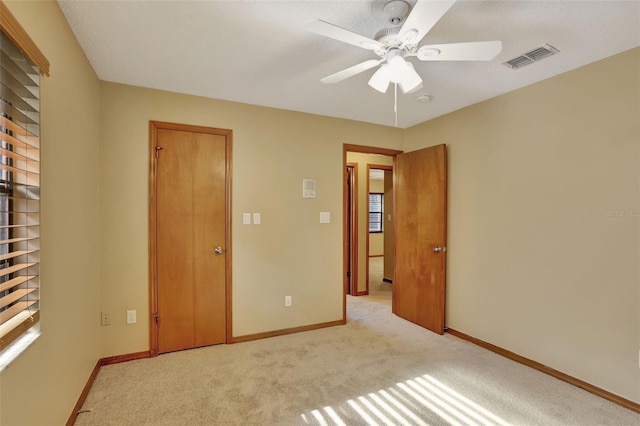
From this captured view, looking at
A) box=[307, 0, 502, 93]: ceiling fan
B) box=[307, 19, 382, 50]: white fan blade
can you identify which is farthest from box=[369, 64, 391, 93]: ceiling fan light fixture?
box=[307, 19, 382, 50]: white fan blade

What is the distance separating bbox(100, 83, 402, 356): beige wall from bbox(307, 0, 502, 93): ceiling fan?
1.54 m

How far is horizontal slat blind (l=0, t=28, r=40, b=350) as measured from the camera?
4.01 ft

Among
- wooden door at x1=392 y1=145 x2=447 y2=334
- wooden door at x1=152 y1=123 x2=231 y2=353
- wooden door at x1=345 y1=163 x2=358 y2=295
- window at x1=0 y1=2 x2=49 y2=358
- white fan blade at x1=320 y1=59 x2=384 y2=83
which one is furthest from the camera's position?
wooden door at x1=345 y1=163 x2=358 y2=295

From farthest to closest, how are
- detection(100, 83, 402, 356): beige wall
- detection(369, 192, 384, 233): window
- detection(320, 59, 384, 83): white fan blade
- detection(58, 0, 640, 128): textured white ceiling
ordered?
detection(369, 192, 384, 233): window → detection(100, 83, 402, 356): beige wall → detection(320, 59, 384, 83): white fan blade → detection(58, 0, 640, 128): textured white ceiling

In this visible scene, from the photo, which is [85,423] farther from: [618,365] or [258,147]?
[618,365]

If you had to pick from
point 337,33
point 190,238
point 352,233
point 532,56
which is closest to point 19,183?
point 337,33

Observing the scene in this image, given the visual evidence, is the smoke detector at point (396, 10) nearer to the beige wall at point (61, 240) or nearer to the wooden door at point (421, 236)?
the beige wall at point (61, 240)

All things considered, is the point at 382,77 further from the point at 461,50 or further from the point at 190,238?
the point at 190,238

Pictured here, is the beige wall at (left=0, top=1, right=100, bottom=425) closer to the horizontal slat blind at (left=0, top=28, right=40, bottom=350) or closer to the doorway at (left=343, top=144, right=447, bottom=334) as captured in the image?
the horizontal slat blind at (left=0, top=28, right=40, bottom=350)

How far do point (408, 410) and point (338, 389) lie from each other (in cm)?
51

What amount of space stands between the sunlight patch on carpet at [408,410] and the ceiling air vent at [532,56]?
96.7 inches

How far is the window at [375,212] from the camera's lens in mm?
9648

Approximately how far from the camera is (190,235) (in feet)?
9.63

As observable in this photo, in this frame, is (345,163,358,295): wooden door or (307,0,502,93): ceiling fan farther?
(345,163,358,295): wooden door
